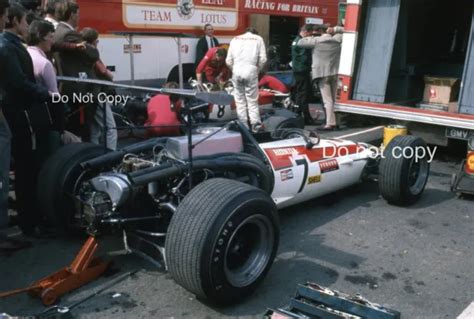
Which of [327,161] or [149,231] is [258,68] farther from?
[149,231]

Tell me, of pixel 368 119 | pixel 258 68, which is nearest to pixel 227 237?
pixel 368 119

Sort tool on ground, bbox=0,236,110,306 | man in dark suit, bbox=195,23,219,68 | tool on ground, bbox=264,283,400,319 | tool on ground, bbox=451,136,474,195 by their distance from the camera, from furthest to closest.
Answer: man in dark suit, bbox=195,23,219,68 < tool on ground, bbox=451,136,474,195 < tool on ground, bbox=0,236,110,306 < tool on ground, bbox=264,283,400,319

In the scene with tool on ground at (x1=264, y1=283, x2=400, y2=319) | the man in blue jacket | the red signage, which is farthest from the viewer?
the red signage

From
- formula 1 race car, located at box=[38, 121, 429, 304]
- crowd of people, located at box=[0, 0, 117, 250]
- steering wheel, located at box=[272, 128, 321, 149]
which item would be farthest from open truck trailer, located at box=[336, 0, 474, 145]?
crowd of people, located at box=[0, 0, 117, 250]

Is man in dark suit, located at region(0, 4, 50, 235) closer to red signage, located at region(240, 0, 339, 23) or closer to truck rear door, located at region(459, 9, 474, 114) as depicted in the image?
truck rear door, located at region(459, 9, 474, 114)

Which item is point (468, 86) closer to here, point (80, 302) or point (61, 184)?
point (61, 184)

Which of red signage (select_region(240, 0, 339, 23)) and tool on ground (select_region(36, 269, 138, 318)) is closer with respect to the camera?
tool on ground (select_region(36, 269, 138, 318))

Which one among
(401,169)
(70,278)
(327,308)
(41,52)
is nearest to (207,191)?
(327,308)

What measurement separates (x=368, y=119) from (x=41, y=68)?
4665 millimetres

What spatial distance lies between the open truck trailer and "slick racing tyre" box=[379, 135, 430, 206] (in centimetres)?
141

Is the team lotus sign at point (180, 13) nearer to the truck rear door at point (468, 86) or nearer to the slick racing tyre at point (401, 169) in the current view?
the truck rear door at point (468, 86)

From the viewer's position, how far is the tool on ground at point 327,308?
110 inches

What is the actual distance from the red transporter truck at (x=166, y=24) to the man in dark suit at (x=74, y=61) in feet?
9.09

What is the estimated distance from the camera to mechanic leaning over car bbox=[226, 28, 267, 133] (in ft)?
27.8
